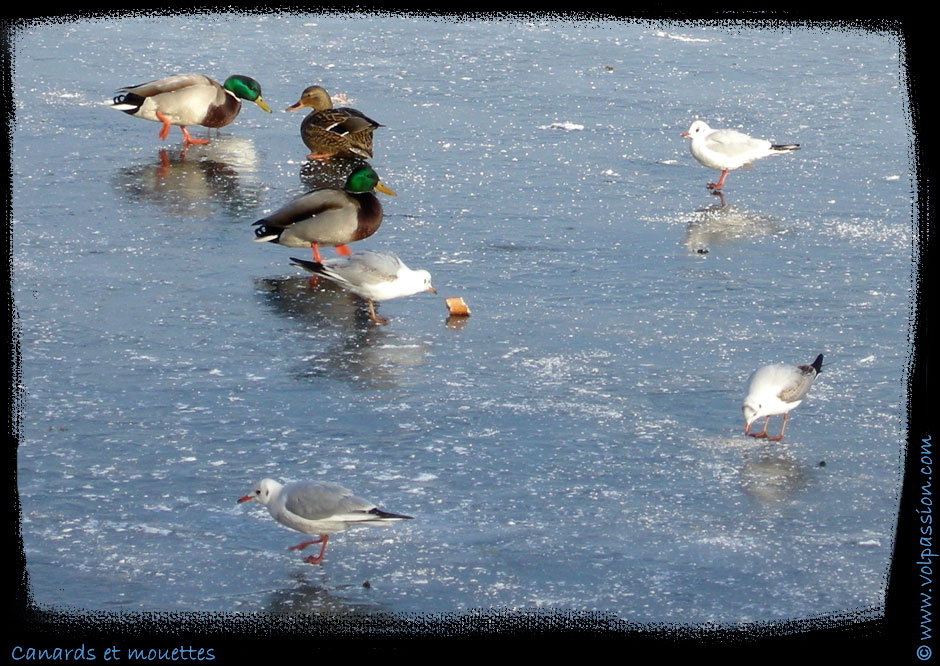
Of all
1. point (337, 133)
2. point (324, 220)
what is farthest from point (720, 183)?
point (324, 220)

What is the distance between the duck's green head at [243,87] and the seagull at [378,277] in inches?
166

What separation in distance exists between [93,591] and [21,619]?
27 cm

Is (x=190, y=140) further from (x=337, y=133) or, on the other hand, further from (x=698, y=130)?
(x=698, y=130)

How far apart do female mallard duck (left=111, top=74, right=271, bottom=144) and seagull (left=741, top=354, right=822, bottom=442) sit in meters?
6.26

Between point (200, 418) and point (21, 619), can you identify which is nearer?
point (21, 619)

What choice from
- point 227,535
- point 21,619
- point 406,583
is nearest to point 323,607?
point 406,583

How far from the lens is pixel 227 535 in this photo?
214 inches

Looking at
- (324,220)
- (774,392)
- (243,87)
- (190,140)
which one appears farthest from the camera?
(243,87)

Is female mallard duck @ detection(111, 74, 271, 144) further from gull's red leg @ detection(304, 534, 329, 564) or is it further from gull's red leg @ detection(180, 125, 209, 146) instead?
gull's red leg @ detection(304, 534, 329, 564)

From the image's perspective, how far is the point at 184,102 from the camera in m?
11.4

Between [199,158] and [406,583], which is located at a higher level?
[406,583]

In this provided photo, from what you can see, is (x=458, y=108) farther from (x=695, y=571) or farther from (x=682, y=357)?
(x=695, y=571)

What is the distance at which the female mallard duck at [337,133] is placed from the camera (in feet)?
35.4

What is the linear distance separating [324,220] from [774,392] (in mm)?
3457
